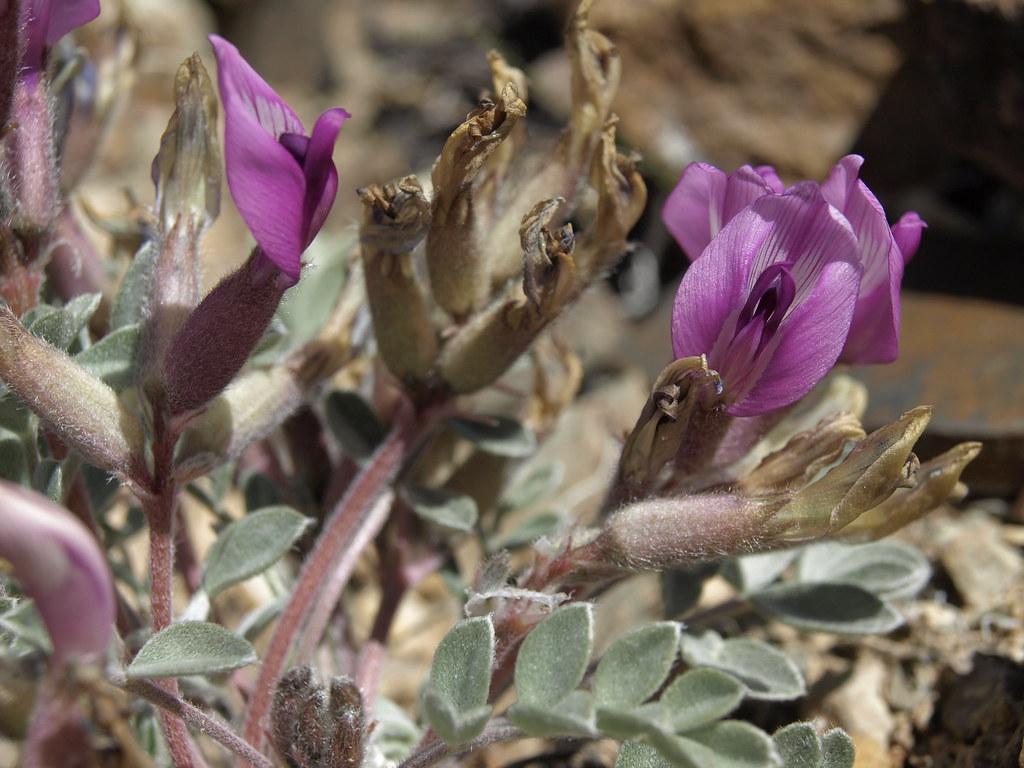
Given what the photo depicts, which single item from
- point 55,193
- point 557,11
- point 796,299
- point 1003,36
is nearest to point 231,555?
point 55,193

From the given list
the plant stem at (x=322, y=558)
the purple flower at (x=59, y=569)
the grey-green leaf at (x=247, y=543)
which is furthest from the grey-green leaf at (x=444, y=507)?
the purple flower at (x=59, y=569)

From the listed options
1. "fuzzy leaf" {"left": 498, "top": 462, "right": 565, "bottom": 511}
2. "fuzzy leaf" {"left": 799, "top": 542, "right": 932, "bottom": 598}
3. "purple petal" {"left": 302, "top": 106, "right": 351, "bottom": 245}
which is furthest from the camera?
"fuzzy leaf" {"left": 498, "top": 462, "right": 565, "bottom": 511}

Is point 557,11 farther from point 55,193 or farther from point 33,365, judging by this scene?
point 33,365

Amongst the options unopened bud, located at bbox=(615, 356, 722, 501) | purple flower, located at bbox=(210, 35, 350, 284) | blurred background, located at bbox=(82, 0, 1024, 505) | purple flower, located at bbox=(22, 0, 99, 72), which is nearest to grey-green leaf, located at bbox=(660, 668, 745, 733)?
unopened bud, located at bbox=(615, 356, 722, 501)

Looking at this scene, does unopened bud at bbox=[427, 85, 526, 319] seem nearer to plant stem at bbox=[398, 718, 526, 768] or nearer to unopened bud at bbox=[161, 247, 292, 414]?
unopened bud at bbox=[161, 247, 292, 414]

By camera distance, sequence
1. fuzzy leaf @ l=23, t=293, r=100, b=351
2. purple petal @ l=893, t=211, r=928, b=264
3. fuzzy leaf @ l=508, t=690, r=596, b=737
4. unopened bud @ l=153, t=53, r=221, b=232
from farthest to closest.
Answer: unopened bud @ l=153, t=53, r=221, b=232
purple petal @ l=893, t=211, r=928, b=264
fuzzy leaf @ l=23, t=293, r=100, b=351
fuzzy leaf @ l=508, t=690, r=596, b=737

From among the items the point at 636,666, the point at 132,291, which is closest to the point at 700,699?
the point at 636,666

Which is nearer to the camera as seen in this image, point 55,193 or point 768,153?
point 55,193

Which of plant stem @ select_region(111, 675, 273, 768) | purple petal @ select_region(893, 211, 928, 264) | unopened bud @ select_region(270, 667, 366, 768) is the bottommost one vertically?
unopened bud @ select_region(270, 667, 366, 768)

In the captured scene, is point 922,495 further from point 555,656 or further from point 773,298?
point 555,656
